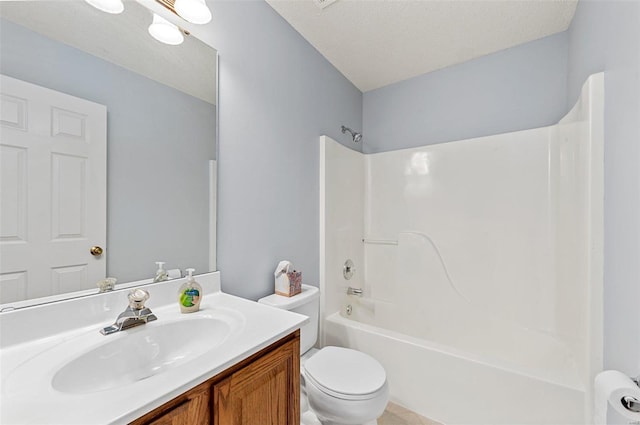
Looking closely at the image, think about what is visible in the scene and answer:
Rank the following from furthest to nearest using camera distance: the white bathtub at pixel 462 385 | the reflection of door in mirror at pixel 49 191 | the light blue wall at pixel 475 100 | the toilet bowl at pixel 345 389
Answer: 1. the light blue wall at pixel 475 100
2. the white bathtub at pixel 462 385
3. the toilet bowl at pixel 345 389
4. the reflection of door in mirror at pixel 49 191

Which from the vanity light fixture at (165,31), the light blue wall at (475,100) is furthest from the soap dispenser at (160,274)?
the light blue wall at (475,100)

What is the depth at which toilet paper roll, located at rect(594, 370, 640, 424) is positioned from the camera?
704 mm

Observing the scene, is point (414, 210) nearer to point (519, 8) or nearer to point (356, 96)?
point (356, 96)

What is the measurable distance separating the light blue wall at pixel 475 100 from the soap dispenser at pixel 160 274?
7.03 ft

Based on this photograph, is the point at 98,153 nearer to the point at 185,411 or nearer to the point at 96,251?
the point at 96,251

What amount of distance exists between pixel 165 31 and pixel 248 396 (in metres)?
1.40

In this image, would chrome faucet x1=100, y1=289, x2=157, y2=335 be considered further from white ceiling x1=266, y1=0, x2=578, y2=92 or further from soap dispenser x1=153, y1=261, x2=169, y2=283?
white ceiling x1=266, y1=0, x2=578, y2=92

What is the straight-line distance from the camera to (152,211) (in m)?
1.07

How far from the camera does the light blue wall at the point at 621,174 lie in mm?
869

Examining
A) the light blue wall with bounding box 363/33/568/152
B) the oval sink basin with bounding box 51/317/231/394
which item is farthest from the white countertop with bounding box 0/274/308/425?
the light blue wall with bounding box 363/33/568/152

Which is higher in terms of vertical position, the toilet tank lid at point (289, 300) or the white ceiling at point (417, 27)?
the white ceiling at point (417, 27)

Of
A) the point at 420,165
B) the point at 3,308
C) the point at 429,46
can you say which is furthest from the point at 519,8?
the point at 3,308

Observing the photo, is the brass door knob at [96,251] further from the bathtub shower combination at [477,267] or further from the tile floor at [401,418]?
the tile floor at [401,418]

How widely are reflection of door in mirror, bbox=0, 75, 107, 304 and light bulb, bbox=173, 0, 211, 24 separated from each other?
1.70 ft
